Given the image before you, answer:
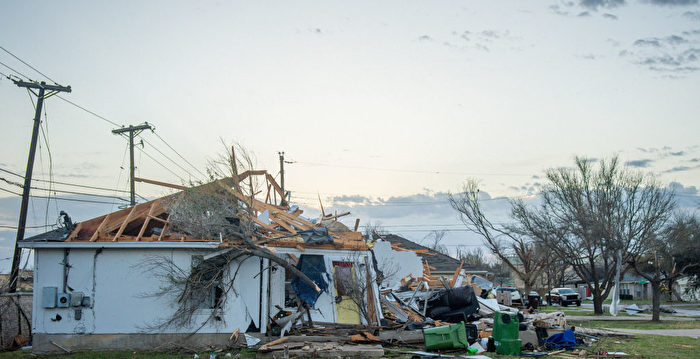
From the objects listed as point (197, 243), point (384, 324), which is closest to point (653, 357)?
point (384, 324)

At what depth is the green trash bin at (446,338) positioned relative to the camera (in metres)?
14.4

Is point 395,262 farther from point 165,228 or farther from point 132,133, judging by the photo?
point 132,133

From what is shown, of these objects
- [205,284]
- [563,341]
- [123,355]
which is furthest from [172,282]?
[563,341]

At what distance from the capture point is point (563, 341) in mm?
15477

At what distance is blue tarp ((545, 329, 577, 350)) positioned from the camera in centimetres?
1537

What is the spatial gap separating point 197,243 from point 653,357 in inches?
455

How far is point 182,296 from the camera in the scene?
51.3ft

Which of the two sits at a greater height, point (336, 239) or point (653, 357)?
point (336, 239)

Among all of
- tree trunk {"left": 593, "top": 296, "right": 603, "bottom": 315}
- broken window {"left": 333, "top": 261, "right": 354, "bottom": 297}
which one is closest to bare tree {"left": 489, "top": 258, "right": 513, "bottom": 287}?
tree trunk {"left": 593, "top": 296, "right": 603, "bottom": 315}

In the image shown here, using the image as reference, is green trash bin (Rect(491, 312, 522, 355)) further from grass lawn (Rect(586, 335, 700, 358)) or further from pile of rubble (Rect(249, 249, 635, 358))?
grass lawn (Rect(586, 335, 700, 358))

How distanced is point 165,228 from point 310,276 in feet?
14.4

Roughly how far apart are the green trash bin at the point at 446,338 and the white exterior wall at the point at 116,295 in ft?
15.5

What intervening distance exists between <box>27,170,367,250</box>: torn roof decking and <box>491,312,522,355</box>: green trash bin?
4685 millimetres

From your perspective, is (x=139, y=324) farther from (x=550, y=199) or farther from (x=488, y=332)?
(x=550, y=199)
